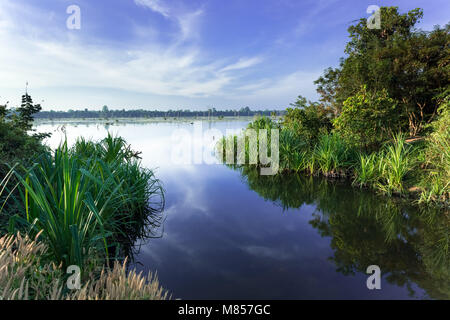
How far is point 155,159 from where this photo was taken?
12062mm

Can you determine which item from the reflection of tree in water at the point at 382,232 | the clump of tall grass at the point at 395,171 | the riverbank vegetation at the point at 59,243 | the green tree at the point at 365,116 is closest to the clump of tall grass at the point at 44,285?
the riverbank vegetation at the point at 59,243

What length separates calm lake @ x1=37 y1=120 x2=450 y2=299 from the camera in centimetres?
256

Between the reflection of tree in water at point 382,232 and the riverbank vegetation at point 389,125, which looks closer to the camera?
the reflection of tree in water at point 382,232

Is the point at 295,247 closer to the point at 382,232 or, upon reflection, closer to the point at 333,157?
the point at 382,232

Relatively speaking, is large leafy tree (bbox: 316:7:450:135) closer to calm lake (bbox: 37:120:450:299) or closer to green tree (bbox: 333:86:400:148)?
green tree (bbox: 333:86:400:148)

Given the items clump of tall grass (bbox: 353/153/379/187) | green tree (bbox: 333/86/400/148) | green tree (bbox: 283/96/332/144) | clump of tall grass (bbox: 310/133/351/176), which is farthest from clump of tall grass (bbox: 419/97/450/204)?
green tree (bbox: 283/96/332/144)

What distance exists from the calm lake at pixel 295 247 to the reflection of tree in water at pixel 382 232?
1 centimetres

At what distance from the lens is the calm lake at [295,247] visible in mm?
2559

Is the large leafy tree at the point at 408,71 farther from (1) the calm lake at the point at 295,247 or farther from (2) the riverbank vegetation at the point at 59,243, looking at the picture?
(2) the riverbank vegetation at the point at 59,243

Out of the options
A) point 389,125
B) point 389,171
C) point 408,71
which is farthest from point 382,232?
point 408,71
